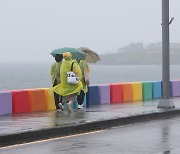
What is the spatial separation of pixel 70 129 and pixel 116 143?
1.78m

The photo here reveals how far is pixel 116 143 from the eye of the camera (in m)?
11.1

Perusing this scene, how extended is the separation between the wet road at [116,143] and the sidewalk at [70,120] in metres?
0.37

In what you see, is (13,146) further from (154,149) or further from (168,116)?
(168,116)

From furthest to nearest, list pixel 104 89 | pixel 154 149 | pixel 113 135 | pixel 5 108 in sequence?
pixel 104 89 < pixel 5 108 < pixel 113 135 < pixel 154 149

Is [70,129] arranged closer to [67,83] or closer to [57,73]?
[67,83]

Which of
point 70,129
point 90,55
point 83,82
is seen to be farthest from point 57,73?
point 70,129

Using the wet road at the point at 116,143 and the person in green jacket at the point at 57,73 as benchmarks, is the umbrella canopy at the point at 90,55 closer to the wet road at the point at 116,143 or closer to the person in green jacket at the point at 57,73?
the person in green jacket at the point at 57,73

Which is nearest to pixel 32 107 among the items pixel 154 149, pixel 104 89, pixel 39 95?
pixel 39 95

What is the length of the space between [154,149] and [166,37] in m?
7.65

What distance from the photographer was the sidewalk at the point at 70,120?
38.4ft

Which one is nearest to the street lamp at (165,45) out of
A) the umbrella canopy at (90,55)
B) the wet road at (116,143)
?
the umbrella canopy at (90,55)

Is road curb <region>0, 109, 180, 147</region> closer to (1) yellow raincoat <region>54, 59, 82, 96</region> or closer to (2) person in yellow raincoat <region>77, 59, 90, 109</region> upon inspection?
(1) yellow raincoat <region>54, 59, 82, 96</region>

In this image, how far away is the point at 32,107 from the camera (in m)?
16.4

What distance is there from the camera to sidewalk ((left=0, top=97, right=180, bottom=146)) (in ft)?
38.4
